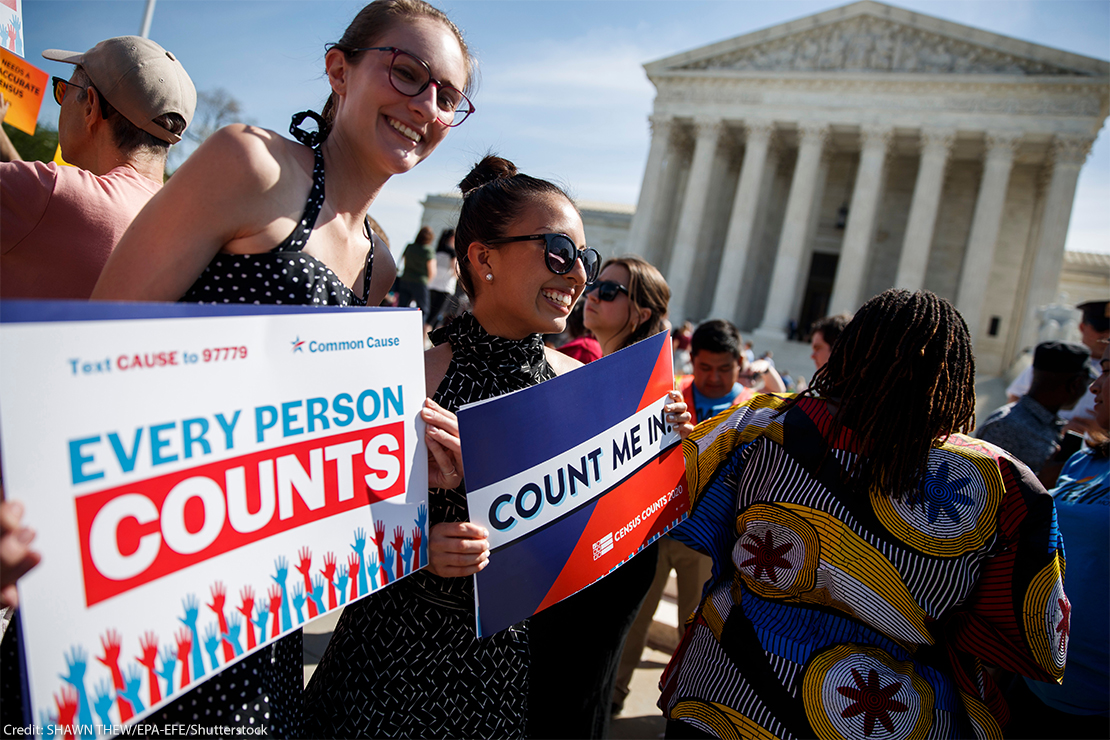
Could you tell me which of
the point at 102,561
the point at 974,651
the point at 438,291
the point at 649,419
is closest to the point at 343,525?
the point at 102,561

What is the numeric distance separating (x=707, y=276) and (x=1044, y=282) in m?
14.1

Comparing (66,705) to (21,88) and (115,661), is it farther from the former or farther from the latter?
(21,88)

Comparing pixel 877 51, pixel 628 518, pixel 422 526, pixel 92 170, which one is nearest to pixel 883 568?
pixel 628 518

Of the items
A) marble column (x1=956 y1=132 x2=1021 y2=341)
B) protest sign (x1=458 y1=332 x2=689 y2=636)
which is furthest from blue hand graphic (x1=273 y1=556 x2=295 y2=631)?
marble column (x1=956 y1=132 x2=1021 y2=341)

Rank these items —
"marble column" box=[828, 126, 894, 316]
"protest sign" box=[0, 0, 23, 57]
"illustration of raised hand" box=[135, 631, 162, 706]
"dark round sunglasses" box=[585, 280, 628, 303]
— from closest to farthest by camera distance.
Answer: "illustration of raised hand" box=[135, 631, 162, 706]
"protest sign" box=[0, 0, 23, 57]
"dark round sunglasses" box=[585, 280, 628, 303]
"marble column" box=[828, 126, 894, 316]

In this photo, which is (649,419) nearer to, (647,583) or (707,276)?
(647,583)

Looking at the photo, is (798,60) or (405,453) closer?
(405,453)

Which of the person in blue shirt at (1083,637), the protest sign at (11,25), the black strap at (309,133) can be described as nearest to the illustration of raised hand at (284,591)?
the black strap at (309,133)

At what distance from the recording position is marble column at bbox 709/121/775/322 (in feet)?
99.3

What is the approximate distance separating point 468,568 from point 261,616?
0.49 meters

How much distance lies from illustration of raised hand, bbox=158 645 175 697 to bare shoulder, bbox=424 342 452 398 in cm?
88

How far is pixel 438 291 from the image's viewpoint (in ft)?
33.2

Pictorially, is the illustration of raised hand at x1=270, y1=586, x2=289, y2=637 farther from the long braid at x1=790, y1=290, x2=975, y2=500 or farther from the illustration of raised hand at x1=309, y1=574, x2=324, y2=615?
the long braid at x1=790, y1=290, x2=975, y2=500

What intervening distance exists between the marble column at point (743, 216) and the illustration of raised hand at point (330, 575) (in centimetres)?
3008
